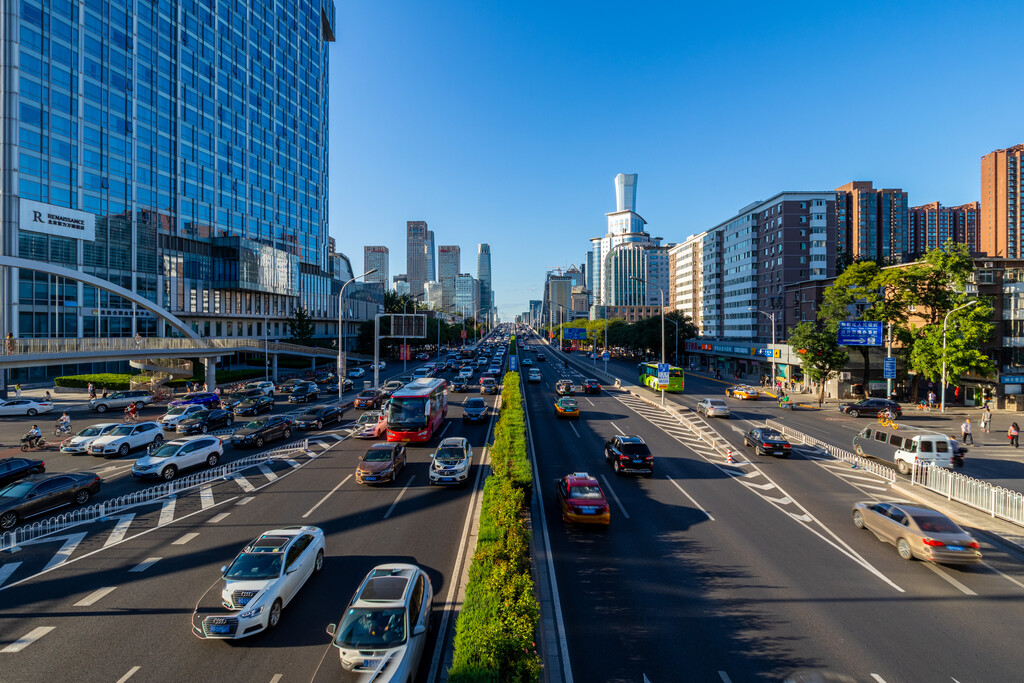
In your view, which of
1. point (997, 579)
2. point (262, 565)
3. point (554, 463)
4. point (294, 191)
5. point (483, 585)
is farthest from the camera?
point (294, 191)

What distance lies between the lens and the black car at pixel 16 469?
71.4ft

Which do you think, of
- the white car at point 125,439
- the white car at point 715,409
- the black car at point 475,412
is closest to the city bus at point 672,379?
the white car at point 715,409

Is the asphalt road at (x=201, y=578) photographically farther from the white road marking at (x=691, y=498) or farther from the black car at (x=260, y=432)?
the white road marking at (x=691, y=498)

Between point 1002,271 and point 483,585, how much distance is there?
6301 centimetres

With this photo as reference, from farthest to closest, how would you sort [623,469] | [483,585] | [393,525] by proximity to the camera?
[623,469], [393,525], [483,585]

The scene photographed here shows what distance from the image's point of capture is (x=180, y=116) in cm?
7969

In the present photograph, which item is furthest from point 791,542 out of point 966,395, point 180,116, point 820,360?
point 180,116

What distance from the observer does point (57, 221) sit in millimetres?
60812

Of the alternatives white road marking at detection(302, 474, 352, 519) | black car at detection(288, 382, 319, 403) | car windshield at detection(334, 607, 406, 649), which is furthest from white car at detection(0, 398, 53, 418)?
car windshield at detection(334, 607, 406, 649)

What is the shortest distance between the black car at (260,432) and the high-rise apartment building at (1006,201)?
162 m

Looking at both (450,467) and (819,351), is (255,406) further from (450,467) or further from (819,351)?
(819,351)

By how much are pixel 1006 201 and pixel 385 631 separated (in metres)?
177

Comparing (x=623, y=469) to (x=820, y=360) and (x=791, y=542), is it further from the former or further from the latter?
(x=820, y=360)

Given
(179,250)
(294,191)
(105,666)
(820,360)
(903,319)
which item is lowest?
(105,666)
